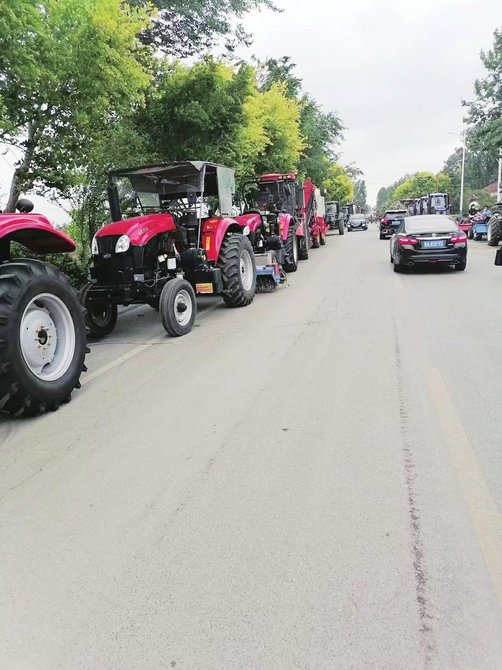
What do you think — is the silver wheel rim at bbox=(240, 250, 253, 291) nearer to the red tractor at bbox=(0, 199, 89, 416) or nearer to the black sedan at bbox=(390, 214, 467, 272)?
the red tractor at bbox=(0, 199, 89, 416)

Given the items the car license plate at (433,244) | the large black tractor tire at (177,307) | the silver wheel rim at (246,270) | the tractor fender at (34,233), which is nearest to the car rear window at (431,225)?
the car license plate at (433,244)

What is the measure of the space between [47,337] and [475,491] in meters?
3.90

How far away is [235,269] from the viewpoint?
9.62 meters

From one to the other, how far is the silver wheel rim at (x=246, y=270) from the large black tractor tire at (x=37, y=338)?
5086 millimetres

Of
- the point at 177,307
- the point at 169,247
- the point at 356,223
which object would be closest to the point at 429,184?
the point at 356,223

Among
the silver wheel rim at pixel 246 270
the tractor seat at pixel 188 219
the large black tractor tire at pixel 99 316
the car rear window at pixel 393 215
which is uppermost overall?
the tractor seat at pixel 188 219

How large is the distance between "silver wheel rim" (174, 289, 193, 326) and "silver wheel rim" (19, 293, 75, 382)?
270 cm

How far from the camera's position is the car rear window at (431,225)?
13695 mm

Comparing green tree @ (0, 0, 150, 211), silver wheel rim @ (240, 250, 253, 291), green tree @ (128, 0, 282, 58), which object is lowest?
silver wheel rim @ (240, 250, 253, 291)

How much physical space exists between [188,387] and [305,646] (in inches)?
139

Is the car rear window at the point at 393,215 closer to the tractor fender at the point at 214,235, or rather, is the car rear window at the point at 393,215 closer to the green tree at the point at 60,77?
the tractor fender at the point at 214,235

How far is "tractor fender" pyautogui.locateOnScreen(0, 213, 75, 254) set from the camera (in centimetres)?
487

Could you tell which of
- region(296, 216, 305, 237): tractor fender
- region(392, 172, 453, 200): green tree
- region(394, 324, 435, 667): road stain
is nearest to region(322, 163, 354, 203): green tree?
region(392, 172, 453, 200): green tree

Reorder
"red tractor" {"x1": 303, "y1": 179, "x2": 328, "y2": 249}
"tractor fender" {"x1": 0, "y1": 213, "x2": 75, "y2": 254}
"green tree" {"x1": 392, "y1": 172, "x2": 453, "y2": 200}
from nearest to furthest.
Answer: "tractor fender" {"x1": 0, "y1": 213, "x2": 75, "y2": 254} → "red tractor" {"x1": 303, "y1": 179, "x2": 328, "y2": 249} → "green tree" {"x1": 392, "y1": 172, "x2": 453, "y2": 200}
